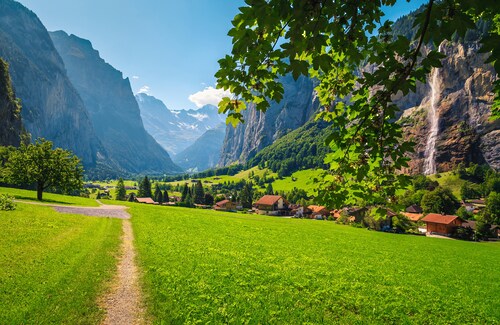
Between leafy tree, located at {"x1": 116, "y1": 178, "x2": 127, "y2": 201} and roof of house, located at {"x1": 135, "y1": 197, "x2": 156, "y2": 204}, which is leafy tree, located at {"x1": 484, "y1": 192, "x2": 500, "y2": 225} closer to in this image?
roof of house, located at {"x1": 135, "y1": 197, "x2": 156, "y2": 204}

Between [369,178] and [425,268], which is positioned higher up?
[369,178]

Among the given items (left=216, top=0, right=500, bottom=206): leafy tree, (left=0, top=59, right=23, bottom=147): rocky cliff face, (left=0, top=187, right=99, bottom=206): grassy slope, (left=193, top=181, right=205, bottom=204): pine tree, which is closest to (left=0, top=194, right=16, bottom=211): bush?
(left=0, top=187, right=99, bottom=206): grassy slope

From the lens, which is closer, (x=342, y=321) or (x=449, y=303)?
(x=342, y=321)

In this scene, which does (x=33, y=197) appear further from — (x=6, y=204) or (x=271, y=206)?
(x=271, y=206)

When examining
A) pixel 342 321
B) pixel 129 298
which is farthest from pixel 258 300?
pixel 129 298

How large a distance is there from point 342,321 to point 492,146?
238037 millimetres

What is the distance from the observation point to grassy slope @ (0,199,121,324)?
32.2 feet

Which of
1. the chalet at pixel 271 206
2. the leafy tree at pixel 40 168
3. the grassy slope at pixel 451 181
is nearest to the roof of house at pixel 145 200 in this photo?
the chalet at pixel 271 206

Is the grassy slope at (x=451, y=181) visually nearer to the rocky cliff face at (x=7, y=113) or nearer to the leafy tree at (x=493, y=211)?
the leafy tree at (x=493, y=211)

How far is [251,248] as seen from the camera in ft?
89.9

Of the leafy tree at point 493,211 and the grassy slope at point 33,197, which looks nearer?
the grassy slope at point 33,197

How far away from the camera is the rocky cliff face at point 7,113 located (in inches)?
4722

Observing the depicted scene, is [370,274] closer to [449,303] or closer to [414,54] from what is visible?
[449,303]

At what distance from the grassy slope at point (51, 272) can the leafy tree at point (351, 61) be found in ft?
31.8
